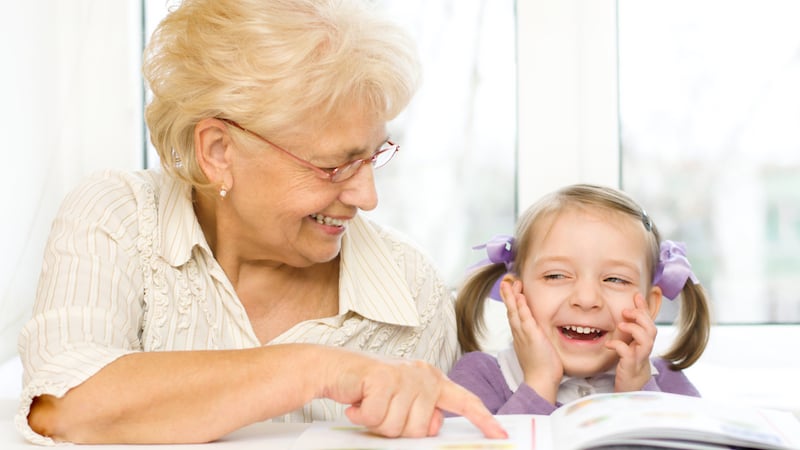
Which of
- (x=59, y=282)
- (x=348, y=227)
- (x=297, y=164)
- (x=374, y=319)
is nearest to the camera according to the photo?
(x=59, y=282)

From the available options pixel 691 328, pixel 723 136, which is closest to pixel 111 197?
pixel 691 328

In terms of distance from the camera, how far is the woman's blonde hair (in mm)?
1599

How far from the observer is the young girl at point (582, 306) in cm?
172

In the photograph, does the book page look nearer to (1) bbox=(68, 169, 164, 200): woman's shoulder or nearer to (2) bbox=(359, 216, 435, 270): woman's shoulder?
(2) bbox=(359, 216, 435, 270): woman's shoulder

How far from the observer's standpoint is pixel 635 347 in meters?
1.69

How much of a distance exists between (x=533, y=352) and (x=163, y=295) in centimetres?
65

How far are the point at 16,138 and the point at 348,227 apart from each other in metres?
0.86

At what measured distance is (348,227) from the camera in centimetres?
191

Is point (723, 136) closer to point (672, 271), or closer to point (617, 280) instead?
point (672, 271)

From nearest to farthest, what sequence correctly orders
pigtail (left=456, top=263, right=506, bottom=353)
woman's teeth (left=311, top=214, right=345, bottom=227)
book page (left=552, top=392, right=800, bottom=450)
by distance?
1. book page (left=552, top=392, right=800, bottom=450)
2. woman's teeth (left=311, top=214, right=345, bottom=227)
3. pigtail (left=456, top=263, right=506, bottom=353)

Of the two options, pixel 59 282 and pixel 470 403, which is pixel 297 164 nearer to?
pixel 59 282

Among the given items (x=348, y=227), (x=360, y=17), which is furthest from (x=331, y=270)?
(x=360, y=17)

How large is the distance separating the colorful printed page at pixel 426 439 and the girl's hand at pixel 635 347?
0.40 metres

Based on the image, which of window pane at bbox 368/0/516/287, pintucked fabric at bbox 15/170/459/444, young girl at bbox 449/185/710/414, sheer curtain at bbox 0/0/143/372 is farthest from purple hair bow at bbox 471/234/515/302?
sheer curtain at bbox 0/0/143/372
